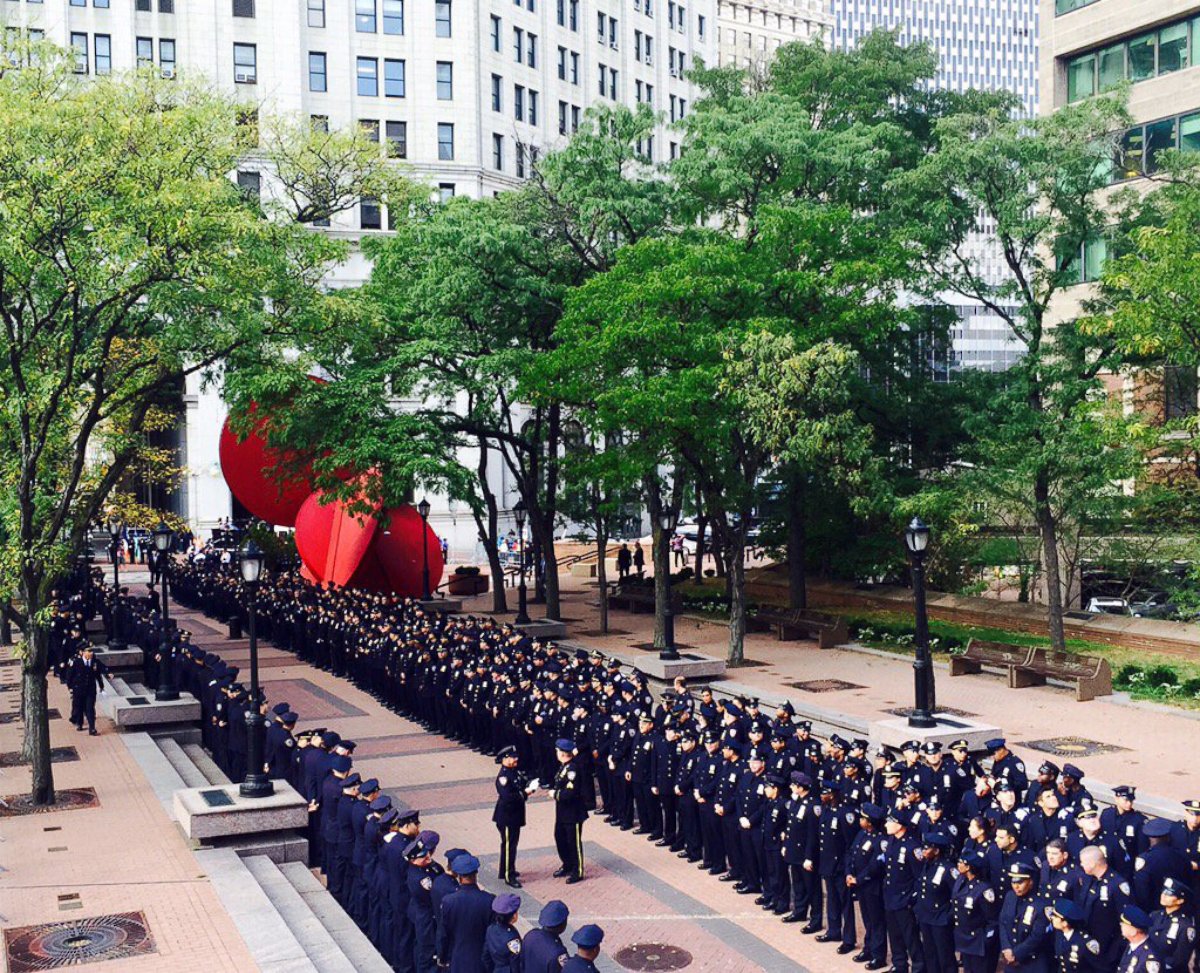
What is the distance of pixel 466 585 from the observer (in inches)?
1921

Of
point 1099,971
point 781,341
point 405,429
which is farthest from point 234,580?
point 1099,971

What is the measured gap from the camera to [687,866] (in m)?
16.0

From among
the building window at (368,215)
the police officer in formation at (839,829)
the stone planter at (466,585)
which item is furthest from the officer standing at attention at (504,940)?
the building window at (368,215)

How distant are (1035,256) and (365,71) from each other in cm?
4984

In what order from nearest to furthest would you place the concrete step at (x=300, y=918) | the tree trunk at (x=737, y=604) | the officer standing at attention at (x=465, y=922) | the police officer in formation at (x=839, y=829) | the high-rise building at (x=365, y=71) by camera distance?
the police officer in formation at (x=839, y=829) → the officer standing at attention at (x=465, y=922) → the concrete step at (x=300, y=918) → the tree trunk at (x=737, y=604) → the high-rise building at (x=365, y=71)

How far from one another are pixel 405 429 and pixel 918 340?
14.1m

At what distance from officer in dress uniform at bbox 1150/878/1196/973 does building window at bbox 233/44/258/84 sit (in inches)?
2661

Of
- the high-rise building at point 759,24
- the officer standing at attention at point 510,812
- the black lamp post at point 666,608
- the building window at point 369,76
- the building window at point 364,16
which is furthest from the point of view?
the high-rise building at point 759,24

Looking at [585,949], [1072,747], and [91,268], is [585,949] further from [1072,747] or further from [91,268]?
[1072,747]

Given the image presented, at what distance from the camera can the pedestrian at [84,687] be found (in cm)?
2325

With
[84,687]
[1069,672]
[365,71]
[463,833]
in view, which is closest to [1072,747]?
[1069,672]

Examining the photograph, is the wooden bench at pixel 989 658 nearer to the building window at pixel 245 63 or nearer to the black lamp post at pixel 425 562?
the black lamp post at pixel 425 562

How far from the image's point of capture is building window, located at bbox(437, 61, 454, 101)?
72.7 m

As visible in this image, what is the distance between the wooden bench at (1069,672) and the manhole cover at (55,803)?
56.5ft
